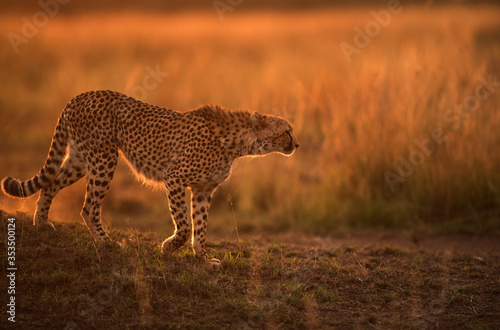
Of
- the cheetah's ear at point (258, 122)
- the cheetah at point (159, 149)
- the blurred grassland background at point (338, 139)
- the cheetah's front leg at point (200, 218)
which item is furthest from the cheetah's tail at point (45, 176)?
the cheetah's ear at point (258, 122)

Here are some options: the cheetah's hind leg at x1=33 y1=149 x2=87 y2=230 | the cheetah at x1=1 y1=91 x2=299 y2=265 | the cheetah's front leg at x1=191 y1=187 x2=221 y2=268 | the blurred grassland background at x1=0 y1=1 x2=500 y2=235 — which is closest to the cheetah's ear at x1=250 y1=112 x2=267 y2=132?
the cheetah at x1=1 y1=91 x2=299 y2=265

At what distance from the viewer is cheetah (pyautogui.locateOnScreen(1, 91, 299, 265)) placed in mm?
4645

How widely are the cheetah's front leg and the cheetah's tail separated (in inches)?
46.5

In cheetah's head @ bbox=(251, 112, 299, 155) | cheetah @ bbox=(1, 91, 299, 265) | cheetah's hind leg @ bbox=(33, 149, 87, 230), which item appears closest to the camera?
cheetah @ bbox=(1, 91, 299, 265)

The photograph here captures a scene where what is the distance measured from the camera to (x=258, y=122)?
15.6 feet

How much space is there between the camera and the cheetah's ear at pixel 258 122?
474cm

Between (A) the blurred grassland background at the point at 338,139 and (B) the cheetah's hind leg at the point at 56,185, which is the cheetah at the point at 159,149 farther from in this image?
(A) the blurred grassland background at the point at 338,139

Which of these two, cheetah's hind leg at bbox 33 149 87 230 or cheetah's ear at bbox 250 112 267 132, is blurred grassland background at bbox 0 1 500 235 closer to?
cheetah's hind leg at bbox 33 149 87 230

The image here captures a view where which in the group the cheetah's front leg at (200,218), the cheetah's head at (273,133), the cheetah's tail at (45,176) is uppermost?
the cheetah's head at (273,133)

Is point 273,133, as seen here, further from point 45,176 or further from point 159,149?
point 45,176

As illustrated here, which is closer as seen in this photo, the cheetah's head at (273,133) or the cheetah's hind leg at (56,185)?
the cheetah's head at (273,133)

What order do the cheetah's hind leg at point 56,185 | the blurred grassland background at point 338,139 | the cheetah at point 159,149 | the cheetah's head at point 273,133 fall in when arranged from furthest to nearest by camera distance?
1. the blurred grassland background at point 338,139
2. the cheetah's hind leg at point 56,185
3. the cheetah's head at point 273,133
4. the cheetah at point 159,149

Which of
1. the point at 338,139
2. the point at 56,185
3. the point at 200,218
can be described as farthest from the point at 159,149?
the point at 338,139

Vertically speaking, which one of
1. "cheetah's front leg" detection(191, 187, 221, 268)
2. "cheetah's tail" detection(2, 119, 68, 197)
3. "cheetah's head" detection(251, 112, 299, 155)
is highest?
"cheetah's head" detection(251, 112, 299, 155)
